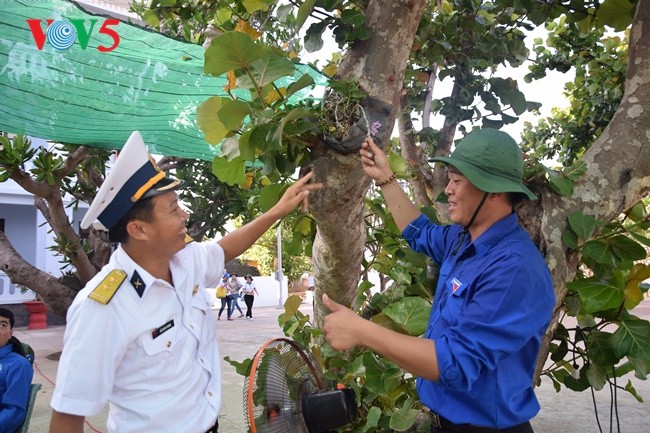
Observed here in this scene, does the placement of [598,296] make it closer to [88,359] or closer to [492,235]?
[492,235]

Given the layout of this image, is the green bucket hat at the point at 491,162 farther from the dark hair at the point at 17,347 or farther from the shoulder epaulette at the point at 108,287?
the dark hair at the point at 17,347

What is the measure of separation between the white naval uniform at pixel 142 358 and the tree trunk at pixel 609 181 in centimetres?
124

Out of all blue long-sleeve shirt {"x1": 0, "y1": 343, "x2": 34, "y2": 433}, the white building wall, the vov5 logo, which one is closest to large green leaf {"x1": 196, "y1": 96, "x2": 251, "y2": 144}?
blue long-sleeve shirt {"x1": 0, "y1": 343, "x2": 34, "y2": 433}

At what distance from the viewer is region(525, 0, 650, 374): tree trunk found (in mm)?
2094

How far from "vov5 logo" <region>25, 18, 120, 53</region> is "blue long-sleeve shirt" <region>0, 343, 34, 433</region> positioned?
199 centimetres

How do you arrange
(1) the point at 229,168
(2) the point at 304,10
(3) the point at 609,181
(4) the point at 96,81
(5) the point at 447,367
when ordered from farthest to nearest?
(4) the point at 96,81 → (1) the point at 229,168 → (2) the point at 304,10 → (3) the point at 609,181 → (5) the point at 447,367

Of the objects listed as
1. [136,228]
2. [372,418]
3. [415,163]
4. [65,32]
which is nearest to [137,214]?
[136,228]

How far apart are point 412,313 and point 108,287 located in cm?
110

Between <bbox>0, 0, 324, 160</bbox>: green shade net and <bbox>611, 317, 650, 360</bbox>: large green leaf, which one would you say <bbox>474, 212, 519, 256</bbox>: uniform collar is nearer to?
<bbox>611, 317, 650, 360</bbox>: large green leaf

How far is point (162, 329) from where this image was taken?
1.76 metres

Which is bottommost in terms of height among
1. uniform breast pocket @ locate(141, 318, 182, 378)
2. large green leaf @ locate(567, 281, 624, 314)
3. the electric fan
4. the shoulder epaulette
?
the electric fan

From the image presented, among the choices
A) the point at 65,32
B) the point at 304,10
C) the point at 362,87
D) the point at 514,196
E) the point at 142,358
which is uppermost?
the point at 304,10

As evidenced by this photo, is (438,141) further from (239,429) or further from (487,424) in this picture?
(239,429)

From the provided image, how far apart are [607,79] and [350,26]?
3611mm
